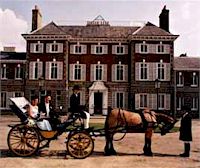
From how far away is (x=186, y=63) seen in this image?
36.8 meters

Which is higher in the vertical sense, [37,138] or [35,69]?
[35,69]

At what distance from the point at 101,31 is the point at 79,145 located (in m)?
28.4

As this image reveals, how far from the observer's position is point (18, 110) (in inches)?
381

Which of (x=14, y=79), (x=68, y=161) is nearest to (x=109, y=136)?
(x=68, y=161)

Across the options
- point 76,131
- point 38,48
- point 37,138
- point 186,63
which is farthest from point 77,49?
point 76,131

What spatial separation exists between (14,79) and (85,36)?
8059 millimetres

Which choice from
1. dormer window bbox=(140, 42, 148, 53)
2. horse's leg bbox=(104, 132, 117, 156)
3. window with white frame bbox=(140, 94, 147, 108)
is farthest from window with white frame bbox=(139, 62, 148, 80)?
horse's leg bbox=(104, 132, 117, 156)

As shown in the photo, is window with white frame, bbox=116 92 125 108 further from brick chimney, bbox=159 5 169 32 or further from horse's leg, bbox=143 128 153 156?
horse's leg, bbox=143 128 153 156

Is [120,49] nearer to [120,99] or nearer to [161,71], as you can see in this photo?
[161,71]

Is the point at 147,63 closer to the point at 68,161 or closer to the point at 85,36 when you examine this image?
the point at 85,36

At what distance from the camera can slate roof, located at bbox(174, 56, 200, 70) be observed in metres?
35.7

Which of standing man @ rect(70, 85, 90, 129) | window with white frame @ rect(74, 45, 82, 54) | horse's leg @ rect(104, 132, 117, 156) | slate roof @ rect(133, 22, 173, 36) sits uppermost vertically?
slate roof @ rect(133, 22, 173, 36)

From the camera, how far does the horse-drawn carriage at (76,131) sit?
30.0ft

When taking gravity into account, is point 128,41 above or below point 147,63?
above
